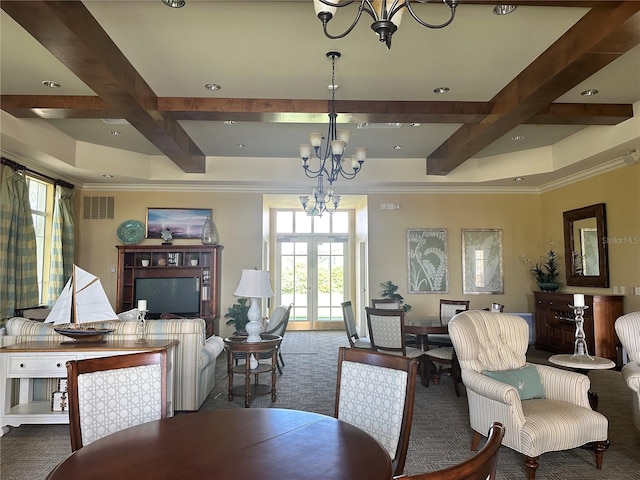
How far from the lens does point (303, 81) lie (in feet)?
14.0

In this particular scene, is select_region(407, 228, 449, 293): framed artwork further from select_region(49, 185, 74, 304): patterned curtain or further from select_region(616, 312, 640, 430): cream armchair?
select_region(49, 185, 74, 304): patterned curtain

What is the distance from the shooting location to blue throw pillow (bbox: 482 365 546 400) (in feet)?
10.2

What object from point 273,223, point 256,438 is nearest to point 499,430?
point 256,438

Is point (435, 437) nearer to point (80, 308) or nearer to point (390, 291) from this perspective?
point (80, 308)

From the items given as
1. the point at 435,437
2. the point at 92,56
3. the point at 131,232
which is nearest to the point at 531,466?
the point at 435,437

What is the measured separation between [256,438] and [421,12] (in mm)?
2973

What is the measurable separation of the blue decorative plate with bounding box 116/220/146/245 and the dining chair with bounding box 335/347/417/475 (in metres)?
6.33

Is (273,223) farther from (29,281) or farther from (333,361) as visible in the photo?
(29,281)

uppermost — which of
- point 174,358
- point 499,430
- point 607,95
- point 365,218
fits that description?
point 607,95

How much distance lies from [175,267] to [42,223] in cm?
208

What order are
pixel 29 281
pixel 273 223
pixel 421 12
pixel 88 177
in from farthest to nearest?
pixel 273 223, pixel 88 177, pixel 29 281, pixel 421 12

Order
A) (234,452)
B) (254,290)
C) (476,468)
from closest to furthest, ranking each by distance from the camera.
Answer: (476,468), (234,452), (254,290)

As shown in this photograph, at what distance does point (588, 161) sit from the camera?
239 inches

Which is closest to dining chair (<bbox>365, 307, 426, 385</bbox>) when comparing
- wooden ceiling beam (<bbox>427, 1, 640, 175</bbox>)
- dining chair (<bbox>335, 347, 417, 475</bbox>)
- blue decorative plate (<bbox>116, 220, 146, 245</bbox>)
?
wooden ceiling beam (<bbox>427, 1, 640, 175</bbox>)
